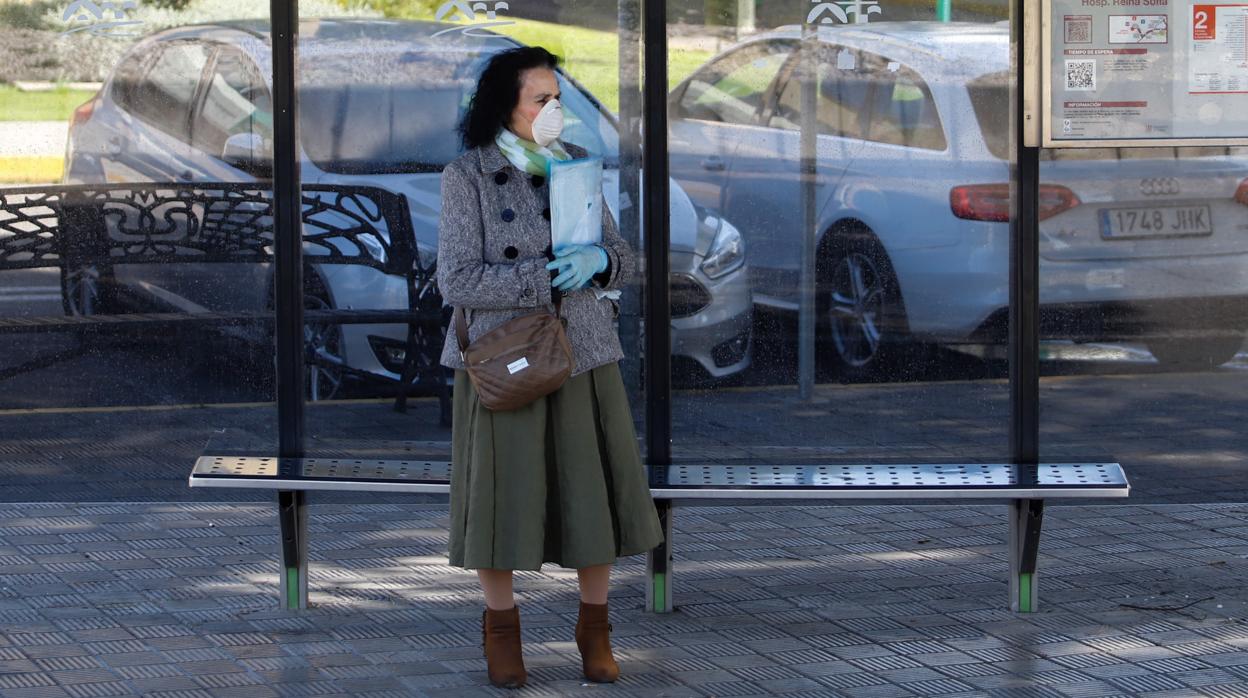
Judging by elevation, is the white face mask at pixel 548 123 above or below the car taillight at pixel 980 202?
above

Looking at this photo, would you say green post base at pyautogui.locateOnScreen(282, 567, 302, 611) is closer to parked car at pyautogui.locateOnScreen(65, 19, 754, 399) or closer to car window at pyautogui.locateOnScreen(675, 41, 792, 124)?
parked car at pyautogui.locateOnScreen(65, 19, 754, 399)

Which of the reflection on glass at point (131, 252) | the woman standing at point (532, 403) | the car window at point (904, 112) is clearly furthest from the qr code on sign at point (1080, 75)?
the reflection on glass at point (131, 252)

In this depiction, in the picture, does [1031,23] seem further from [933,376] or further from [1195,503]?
[1195,503]

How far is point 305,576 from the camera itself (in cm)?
548

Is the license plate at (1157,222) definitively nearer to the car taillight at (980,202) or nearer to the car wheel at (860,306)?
the car taillight at (980,202)

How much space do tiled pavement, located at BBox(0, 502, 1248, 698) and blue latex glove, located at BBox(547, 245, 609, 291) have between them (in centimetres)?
107

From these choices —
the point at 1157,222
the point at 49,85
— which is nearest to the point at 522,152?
the point at 49,85

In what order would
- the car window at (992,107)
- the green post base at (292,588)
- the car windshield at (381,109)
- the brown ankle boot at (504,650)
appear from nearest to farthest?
the brown ankle boot at (504,650), the green post base at (292,588), the car window at (992,107), the car windshield at (381,109)

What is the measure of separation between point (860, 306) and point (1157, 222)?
1.48 meters

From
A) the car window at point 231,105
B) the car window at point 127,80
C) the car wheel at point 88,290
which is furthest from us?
the car wheel at point 88,290

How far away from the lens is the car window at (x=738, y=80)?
614cm

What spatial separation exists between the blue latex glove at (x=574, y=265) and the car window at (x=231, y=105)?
2402 mm

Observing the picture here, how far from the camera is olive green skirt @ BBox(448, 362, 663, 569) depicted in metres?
4.64

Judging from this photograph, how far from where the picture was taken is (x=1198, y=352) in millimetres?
7129
